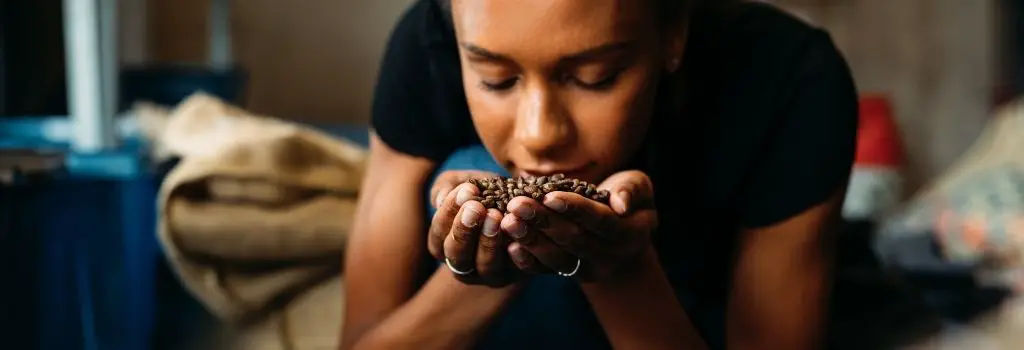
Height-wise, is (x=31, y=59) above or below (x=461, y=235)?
below

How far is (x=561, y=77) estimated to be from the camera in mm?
567

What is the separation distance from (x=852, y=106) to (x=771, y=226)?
0.35 ft

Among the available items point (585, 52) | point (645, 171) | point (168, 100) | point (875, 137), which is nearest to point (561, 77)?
point (585, 52)

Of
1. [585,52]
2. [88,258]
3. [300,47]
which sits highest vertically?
[585,52]

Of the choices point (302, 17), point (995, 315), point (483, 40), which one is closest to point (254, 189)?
point (483, 40)

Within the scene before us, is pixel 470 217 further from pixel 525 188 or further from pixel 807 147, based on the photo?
pixel 807 147

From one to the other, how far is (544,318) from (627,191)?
0.61ft

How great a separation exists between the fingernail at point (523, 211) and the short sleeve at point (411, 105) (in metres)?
0.25

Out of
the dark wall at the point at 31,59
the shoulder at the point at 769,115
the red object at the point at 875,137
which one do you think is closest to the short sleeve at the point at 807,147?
the shoulder at the point at 769,115

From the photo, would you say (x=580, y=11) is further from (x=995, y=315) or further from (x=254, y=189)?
(x=995, y=315)

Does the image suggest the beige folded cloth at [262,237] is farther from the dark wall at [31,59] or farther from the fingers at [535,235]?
the dark wall at [31,59]

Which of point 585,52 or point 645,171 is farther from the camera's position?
point 645,171

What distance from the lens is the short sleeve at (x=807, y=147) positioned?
69cm

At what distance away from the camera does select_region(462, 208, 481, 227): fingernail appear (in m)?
0.49
